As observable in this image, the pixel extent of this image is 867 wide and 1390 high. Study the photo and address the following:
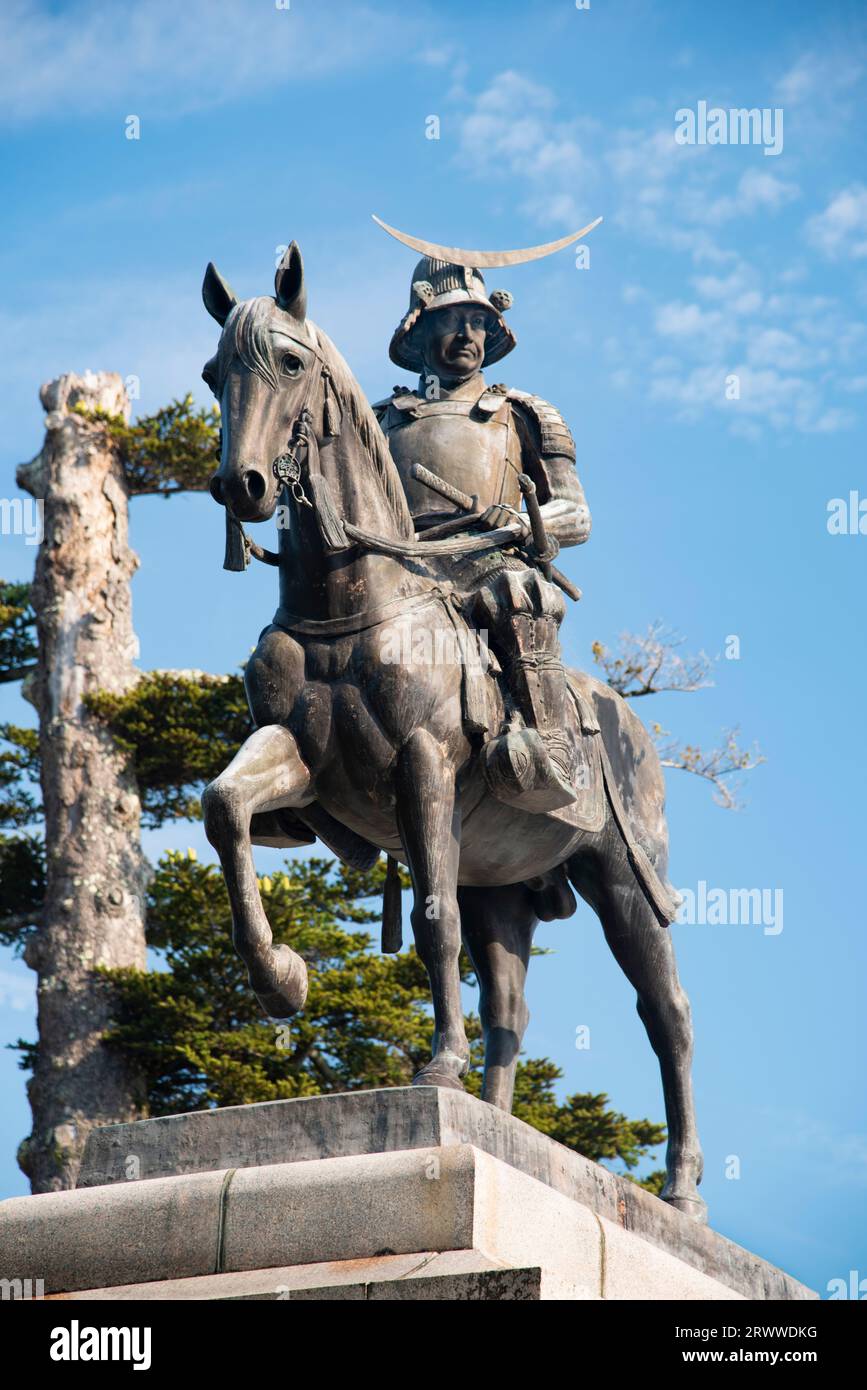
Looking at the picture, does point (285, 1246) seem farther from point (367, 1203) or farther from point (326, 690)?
point (326, 690)

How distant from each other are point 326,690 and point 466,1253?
2.66 m

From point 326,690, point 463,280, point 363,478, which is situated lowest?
point 326,690

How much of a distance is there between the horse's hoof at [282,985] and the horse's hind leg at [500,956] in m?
1.76

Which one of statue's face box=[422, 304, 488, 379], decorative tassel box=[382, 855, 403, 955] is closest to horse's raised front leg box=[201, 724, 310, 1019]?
decorative tassel box=[382, 855, 403, 955]

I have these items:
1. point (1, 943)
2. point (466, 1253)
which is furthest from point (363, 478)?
point (1, 943)

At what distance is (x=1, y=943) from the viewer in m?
21.9

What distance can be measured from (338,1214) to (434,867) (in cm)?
177

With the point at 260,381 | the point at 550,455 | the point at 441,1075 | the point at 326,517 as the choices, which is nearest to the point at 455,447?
the point at 550,455

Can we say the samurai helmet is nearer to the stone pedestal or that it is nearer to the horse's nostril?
the horse's nostril

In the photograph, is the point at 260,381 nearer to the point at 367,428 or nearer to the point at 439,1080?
the point at 367,428

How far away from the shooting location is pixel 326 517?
8242mm

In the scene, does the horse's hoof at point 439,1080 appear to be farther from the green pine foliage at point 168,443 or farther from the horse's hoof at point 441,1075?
the green pine foliage at point 168,443

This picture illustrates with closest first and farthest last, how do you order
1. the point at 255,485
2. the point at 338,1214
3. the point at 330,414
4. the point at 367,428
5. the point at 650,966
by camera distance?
the point at 338,1214, the point at 255,485, the point at 330,414, the point at 367,428, the point at 650,966

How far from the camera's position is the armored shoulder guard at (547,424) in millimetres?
9750
